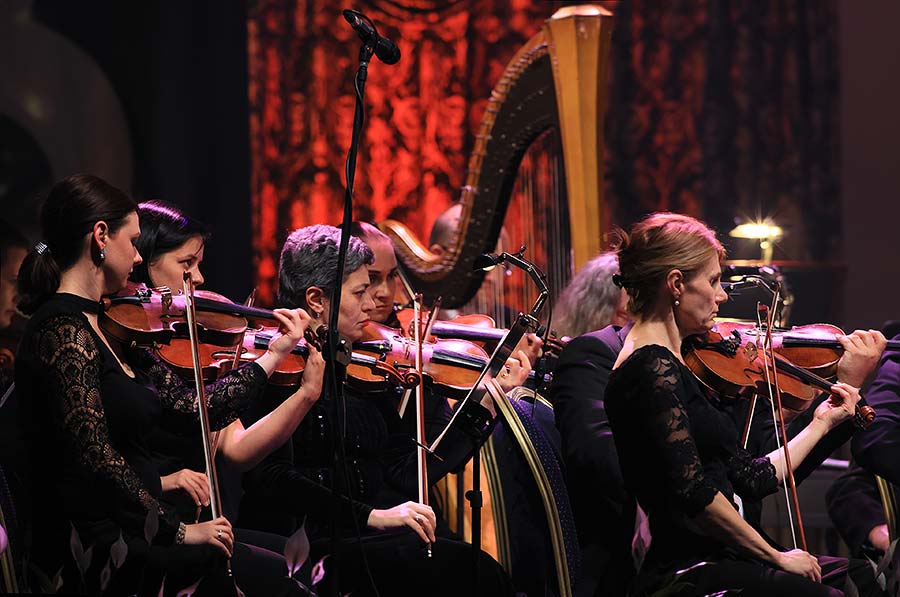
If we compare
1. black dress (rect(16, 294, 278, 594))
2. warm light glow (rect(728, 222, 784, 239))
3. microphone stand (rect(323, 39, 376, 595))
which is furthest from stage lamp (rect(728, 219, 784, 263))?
black dress (rect(16, 294, 278, 594))

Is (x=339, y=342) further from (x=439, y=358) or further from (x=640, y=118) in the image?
(x=640, y=118)

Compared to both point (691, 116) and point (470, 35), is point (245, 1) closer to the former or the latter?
point (470, 35)

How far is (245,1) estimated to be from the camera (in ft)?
→ 17.6

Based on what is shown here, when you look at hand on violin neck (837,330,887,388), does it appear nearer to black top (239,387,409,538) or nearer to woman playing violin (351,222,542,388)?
woman playing violin (351,222,542,388)

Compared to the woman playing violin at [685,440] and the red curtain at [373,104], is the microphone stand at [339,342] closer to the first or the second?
the woman playing violin at [685,440]

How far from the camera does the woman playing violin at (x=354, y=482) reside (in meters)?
2.51

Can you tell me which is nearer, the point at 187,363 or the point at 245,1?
the point at 187,363

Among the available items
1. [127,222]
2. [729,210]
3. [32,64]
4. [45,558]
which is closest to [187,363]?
[127,222]

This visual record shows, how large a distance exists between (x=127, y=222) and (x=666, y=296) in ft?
3.23

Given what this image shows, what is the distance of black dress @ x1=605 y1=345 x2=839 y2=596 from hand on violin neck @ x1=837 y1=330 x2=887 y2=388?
0.44 meters

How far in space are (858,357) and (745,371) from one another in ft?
1.06

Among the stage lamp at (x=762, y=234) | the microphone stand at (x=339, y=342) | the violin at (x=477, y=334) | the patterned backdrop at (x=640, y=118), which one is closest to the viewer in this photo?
the microphone stand at (x=339, y=342)

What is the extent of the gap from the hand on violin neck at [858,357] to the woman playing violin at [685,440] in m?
0.21

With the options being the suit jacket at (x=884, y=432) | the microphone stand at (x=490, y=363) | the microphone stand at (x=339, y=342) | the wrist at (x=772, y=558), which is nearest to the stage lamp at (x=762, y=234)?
the suit jacket at (x=884, y=432)
